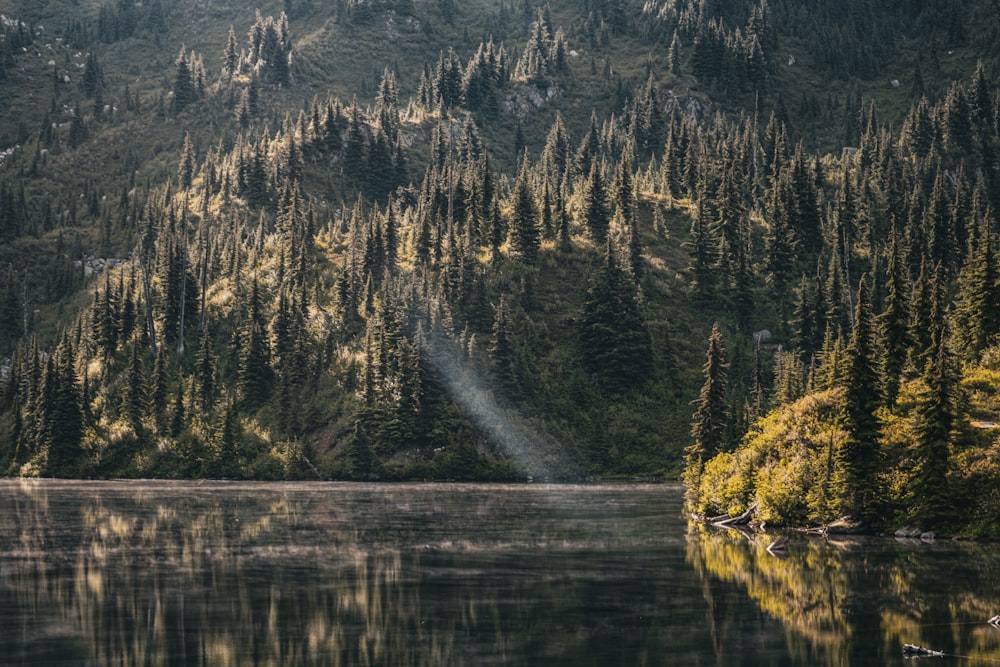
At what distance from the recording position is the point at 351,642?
126ft

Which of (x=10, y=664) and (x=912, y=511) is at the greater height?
(x=10, y=664)

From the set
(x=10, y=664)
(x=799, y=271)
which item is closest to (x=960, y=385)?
(x=10, y=664)

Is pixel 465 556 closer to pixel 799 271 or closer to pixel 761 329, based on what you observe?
pixel 761 329

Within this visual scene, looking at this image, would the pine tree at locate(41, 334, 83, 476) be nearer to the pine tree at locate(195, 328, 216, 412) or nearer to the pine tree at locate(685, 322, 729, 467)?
the pine tree at locate(195, 328, 216, 412)

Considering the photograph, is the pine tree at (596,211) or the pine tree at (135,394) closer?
the pine tree at (135,394)

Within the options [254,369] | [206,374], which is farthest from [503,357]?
[206,374]

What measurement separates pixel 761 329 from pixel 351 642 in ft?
440

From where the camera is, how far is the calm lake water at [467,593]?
122 ft

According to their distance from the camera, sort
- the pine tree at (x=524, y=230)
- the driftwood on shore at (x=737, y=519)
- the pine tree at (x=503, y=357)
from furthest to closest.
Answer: the pine tree at (x=524, y=230) → the pine tree at (x=503, y=357) → the driftwood on shore at (x=737, y=519)

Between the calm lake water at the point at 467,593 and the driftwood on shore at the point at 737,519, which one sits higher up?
the calm lake water at the point at 467,593

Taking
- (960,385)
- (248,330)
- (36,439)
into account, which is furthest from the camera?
(248,330)

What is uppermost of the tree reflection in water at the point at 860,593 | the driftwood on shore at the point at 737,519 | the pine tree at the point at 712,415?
the tree reflection in water at the point at 860,593

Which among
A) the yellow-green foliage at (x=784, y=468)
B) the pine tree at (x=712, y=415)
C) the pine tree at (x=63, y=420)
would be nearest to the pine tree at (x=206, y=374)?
the pine tree at (x=63, y=420)

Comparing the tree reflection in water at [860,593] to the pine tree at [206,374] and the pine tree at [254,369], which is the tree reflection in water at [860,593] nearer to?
the pine tree at [254,369]
